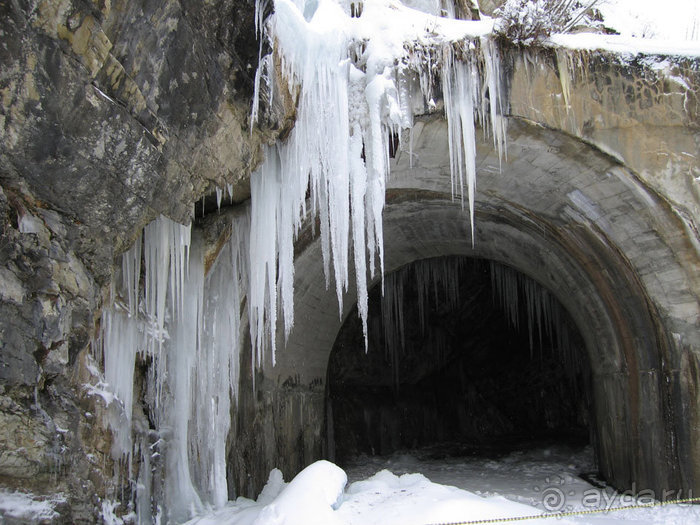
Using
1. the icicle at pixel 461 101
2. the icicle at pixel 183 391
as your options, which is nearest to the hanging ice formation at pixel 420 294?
the icicle at pixel 461 101

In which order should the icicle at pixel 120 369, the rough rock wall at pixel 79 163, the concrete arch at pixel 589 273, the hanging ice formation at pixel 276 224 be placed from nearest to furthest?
the rough rock wall at pixel 79 163
the icicle at pixel 120 369
the hanging ice formation at pixel 276 224
the concrete arch at pixel 589 273

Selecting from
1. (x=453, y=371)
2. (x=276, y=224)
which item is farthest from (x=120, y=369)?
(x=453, y=371)

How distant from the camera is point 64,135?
3.98m

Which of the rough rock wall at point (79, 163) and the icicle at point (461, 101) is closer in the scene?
the rough rock wall at point (79, 163)

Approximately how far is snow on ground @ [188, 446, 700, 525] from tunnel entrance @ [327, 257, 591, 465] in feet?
15.7

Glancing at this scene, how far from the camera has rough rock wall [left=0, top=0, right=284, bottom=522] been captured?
12.3 ft

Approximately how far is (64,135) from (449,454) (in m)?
11.5

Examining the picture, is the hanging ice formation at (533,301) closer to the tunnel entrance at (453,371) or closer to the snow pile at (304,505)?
the tunnel entrance at (453,371)

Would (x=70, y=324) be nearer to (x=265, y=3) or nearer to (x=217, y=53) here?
(x=217, y=53)

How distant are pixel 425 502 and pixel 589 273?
4.25 m

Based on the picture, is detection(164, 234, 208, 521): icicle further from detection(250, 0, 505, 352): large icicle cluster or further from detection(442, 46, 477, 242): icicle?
detection(442, 46, 477, 242): icicle

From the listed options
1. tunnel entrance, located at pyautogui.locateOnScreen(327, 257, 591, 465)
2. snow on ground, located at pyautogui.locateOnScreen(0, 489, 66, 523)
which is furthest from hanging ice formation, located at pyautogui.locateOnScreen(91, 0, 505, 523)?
tunnel entrance, located at pyautogui.locateOnScreen(327, 257, 591, 465)

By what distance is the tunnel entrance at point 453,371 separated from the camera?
46.7 ft

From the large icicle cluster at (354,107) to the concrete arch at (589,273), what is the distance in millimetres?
431
